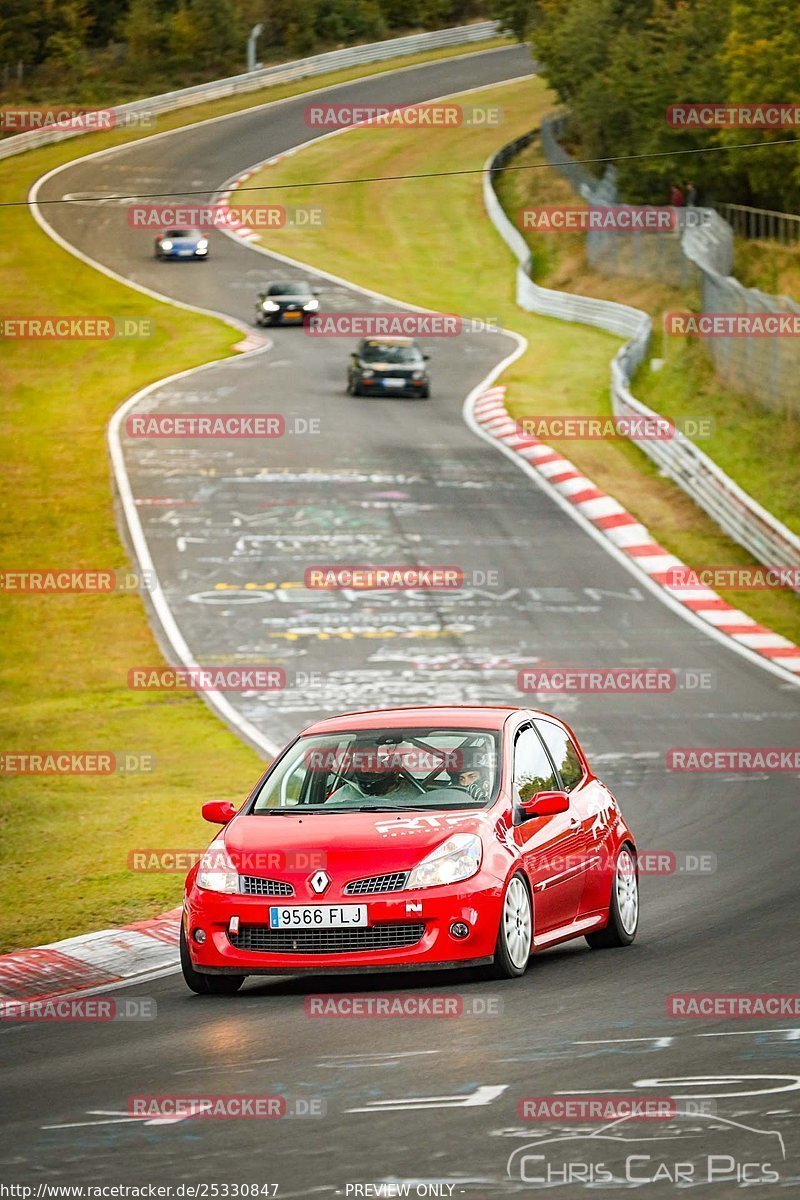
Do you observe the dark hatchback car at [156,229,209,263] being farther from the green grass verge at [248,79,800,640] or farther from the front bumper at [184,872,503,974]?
the front bumper at [184,872,503,974]

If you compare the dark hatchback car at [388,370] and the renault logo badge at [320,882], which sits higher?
the renault logo badge at [320,882]

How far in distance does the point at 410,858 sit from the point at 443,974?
0.91 metres

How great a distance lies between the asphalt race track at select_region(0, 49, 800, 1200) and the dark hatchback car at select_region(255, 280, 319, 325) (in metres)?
1.38

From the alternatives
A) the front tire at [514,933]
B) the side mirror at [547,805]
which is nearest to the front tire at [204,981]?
the front tire at [514,933]

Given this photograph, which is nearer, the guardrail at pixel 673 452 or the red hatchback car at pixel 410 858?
the red hatchback car at pixel 410 858

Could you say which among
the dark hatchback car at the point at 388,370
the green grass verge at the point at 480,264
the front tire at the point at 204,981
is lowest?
the green grass verge at the point at 480,264

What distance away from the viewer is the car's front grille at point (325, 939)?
9.99m

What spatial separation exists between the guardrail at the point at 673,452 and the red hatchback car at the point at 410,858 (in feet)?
58.4

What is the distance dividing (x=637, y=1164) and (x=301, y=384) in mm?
39852

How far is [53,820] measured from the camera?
17.2 metres

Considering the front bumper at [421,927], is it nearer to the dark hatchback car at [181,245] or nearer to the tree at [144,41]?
the dark hatchback car at [181,245]

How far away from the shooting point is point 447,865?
10.1m

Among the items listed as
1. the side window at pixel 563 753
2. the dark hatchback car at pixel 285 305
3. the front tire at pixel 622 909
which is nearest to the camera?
the front tire at pixel 622 909

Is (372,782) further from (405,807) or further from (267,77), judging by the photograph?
(267,77)
